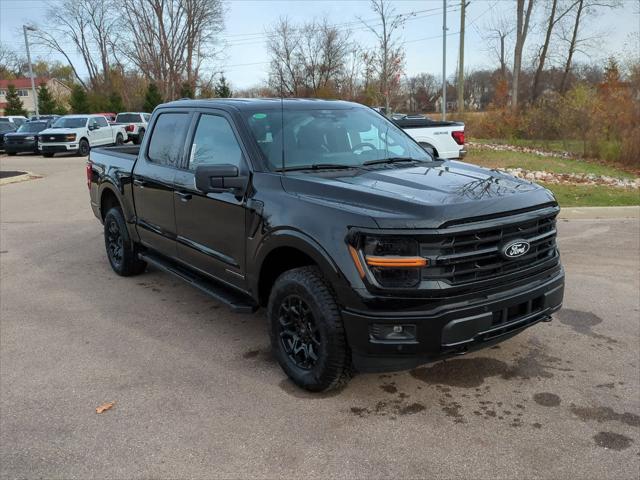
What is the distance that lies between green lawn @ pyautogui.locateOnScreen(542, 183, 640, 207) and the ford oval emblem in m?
7.20

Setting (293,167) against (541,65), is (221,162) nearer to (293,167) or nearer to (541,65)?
(293,167)

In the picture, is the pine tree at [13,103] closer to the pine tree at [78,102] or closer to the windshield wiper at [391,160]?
the pine tree at [78,102]

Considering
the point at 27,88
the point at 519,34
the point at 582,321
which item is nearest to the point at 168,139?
the point at 582,321

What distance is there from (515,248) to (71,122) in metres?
24.7

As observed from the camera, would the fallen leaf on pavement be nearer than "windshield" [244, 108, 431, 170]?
Yes

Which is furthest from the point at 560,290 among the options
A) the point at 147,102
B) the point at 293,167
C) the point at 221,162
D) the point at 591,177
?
the point at 147,102

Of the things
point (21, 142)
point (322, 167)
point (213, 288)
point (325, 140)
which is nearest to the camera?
point (322, 167)

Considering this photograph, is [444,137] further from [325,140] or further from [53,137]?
[53,137]

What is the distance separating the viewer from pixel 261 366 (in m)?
4.09

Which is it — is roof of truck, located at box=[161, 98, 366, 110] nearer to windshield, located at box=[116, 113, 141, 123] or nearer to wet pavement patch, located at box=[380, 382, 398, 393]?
wet pavement patch, located at box=[380, 382, 398, 393]

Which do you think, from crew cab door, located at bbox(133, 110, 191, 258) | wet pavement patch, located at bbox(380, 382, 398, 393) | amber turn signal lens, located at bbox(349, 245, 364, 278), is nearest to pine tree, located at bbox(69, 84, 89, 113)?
crew cab door, located at bbox(133, 110, 191, 258)

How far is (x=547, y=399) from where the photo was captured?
3.55m

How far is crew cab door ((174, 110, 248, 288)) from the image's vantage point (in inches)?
161

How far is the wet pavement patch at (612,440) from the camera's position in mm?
3027
